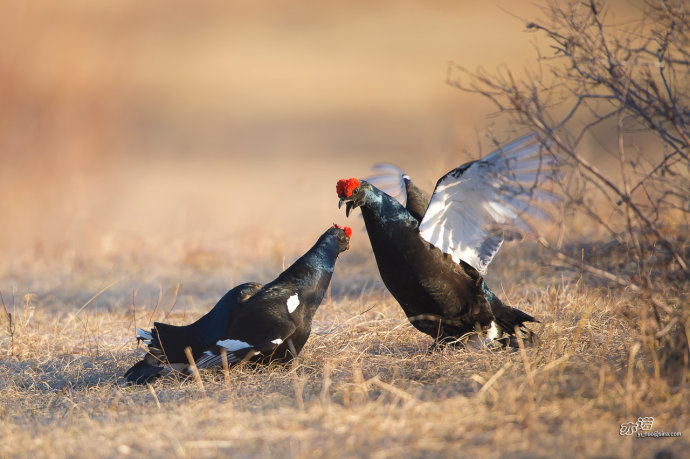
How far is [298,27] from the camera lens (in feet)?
80.8

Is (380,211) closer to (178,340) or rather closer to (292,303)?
(292,303)

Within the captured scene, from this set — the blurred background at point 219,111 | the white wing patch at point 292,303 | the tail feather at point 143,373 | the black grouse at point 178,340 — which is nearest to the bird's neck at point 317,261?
the white wing patch at point 292,303

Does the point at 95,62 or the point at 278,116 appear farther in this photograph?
the point at 278,116

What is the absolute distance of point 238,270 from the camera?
676 centimetres

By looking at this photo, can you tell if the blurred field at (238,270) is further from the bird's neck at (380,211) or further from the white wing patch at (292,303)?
the bird's neck at (380,211)

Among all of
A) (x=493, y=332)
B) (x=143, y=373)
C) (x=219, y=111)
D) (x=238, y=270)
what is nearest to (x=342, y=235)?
(x=493, y=332)

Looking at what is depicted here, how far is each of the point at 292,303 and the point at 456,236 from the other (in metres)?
0.91

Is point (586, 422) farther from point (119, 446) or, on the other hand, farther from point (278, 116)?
point (278, 116)

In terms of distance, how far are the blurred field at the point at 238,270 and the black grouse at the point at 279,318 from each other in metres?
0.10

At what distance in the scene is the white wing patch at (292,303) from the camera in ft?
12.5

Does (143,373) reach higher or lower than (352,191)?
lower

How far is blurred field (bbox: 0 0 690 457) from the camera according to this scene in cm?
280

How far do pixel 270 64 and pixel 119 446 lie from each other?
1996cm

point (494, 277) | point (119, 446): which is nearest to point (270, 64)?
point (494, 277)
